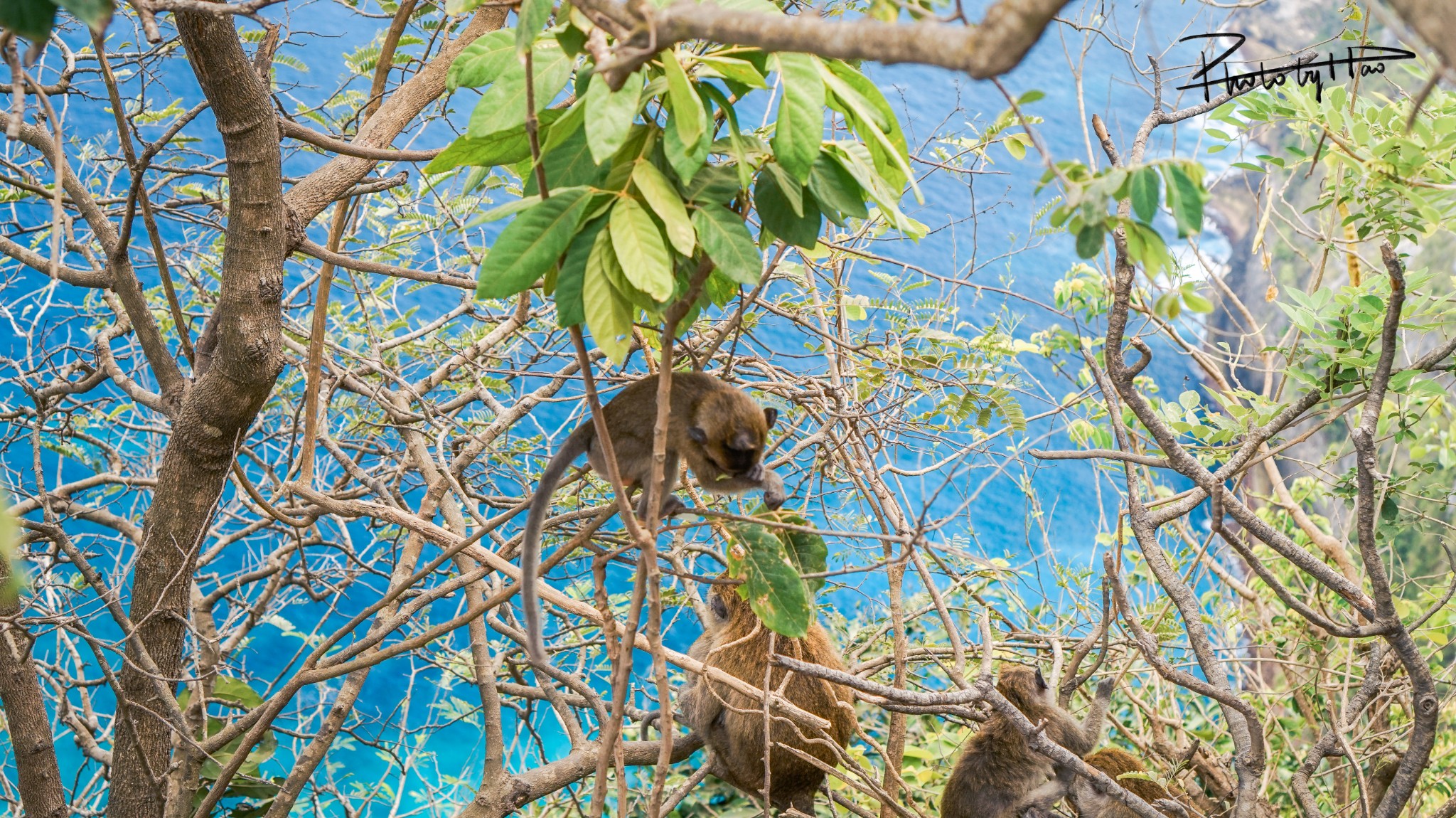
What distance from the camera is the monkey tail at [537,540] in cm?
198

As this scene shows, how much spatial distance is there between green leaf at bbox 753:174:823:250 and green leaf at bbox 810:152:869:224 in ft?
0.16

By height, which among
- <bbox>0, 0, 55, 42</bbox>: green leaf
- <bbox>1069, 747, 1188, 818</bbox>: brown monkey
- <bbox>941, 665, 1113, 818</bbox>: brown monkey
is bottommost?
<bbox>1069, 747, 1188, 818</bbox>: brown monkey

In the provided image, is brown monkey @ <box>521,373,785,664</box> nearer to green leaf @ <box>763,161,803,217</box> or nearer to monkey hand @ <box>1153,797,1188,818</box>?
green leaf @ <box>763,161,803,217</box>

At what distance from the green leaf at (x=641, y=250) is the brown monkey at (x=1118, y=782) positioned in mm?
2605

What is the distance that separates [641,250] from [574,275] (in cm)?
17

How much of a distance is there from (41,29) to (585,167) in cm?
65

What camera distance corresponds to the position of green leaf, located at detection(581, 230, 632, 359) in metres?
1.34

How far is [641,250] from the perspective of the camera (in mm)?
1283

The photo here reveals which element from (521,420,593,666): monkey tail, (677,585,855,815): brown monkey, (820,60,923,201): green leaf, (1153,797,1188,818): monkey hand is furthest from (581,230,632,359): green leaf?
(677,585,855,815): brown monkey

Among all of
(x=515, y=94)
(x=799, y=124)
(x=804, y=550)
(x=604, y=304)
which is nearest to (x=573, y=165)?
(x=515, y=94)

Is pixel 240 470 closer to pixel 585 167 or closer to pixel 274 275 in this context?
pixel 274 275

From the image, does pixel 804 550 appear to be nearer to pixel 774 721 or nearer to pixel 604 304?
pixel 604 304

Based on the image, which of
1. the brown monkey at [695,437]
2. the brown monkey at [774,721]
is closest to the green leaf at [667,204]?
the brown monkey at [695,437]

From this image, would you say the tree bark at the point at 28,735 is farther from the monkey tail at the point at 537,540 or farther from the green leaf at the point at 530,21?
the green leaf at the point at 530,21
